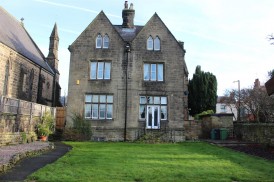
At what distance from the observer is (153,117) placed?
1107 inches

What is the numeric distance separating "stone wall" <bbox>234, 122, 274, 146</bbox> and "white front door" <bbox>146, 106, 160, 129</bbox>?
798 centimetres

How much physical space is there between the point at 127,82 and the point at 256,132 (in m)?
11.8

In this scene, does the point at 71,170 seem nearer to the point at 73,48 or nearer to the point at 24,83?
the point at 73,48

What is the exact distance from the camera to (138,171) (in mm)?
10125

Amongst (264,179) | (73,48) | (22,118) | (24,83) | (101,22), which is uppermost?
(101,22)

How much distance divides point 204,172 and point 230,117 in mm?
23891

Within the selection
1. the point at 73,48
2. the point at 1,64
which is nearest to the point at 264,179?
the point at 73,48

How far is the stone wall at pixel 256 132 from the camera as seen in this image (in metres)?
21.7

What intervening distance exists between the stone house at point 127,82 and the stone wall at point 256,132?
578 centimetres

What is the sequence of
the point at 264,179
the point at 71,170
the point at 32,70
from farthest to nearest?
the point at 32,70 → the point at 71,170 → the point at 264,179

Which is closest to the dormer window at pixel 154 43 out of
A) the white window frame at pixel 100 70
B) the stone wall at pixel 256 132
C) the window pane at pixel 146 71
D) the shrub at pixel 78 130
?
the window pane at pixel 146 71

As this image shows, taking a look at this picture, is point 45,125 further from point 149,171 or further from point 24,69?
point 149,171

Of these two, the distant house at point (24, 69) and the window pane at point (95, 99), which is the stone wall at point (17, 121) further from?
the distant house at point (24, 69)

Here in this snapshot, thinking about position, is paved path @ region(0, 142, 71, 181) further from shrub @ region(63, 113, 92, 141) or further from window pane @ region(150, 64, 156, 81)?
window pane @ region(150, 64, 156, 81)
